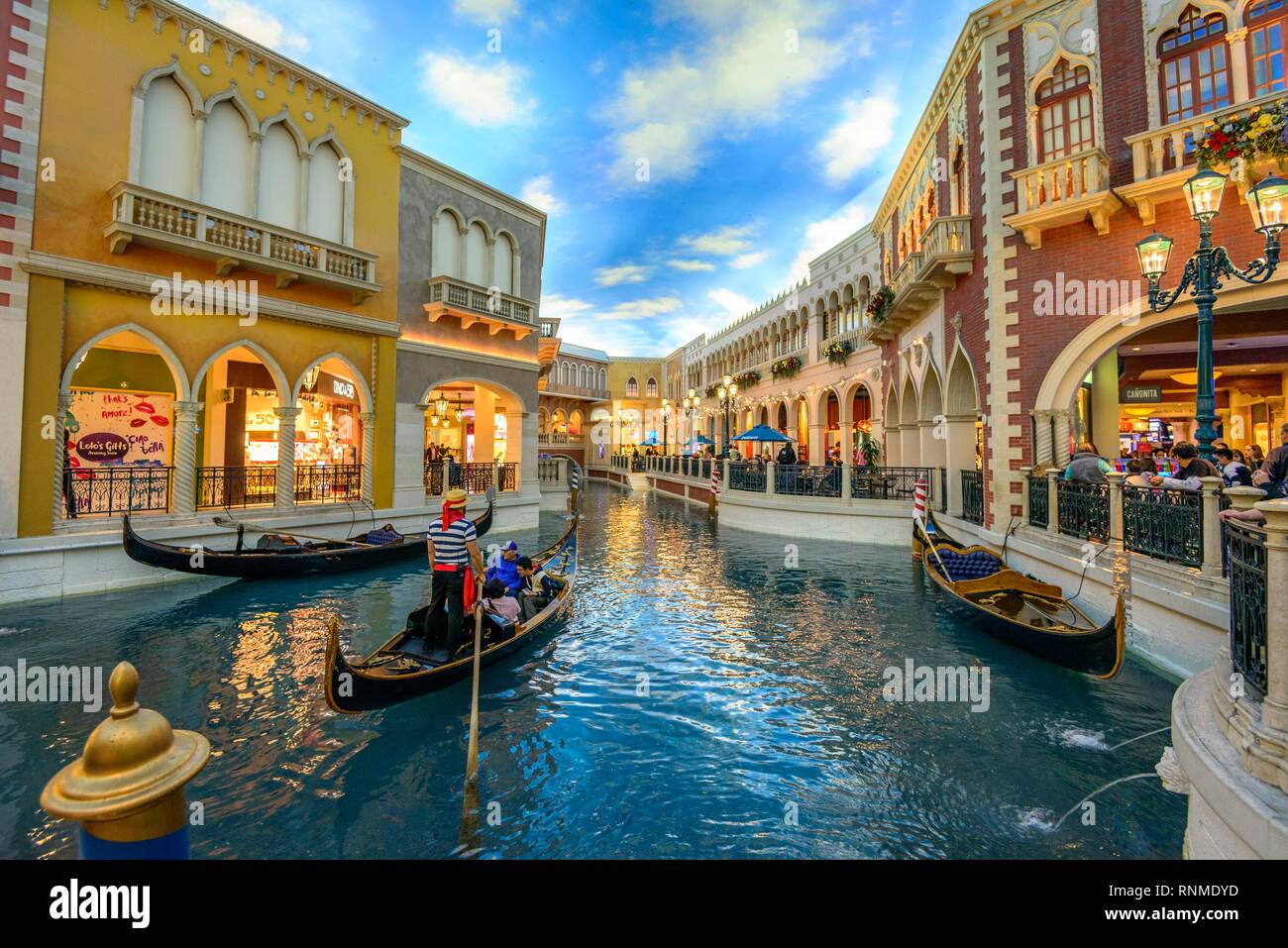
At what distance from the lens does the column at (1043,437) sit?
8.85 metres

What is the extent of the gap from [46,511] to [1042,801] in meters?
11.9

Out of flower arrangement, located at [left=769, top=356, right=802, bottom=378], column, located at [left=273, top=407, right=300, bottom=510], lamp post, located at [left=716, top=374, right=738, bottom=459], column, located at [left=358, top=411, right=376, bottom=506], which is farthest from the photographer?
flower arrangement, located at [left=769, top=356, right=802, bottom=378]

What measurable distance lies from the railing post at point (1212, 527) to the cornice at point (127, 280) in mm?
13097

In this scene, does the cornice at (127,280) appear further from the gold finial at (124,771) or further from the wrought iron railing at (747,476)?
the wrought iron railing at (747,476)

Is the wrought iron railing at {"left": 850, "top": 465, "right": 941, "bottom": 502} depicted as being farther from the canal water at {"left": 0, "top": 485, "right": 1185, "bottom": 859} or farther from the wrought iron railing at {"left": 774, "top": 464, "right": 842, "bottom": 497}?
the canal water at {"left": 0, "top": 485, "right": 1185, "bottom": 859}

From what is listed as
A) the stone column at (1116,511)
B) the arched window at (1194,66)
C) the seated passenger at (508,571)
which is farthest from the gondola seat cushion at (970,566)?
the arched window at (1194,66)

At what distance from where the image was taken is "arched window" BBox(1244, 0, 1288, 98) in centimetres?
732

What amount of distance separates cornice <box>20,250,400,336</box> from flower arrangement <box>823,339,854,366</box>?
51.6 feet

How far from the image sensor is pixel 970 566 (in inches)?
306

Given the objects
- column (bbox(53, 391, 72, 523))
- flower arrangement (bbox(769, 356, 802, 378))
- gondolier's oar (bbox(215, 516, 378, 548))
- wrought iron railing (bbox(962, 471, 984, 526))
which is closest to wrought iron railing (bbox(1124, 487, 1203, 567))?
wrought iron railing (bbox(962, 471, 984, 526))

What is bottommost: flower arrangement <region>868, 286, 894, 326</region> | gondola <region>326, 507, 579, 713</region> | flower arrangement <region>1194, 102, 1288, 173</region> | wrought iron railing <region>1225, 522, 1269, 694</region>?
gondola <region>326, 507, 579, 713</region>

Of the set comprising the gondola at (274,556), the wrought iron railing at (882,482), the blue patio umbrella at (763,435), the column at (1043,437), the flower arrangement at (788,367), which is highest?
the flower arrangement at (788,367)

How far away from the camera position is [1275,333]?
9016 mm

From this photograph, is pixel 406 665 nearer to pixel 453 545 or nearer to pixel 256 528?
pixel 453 545
